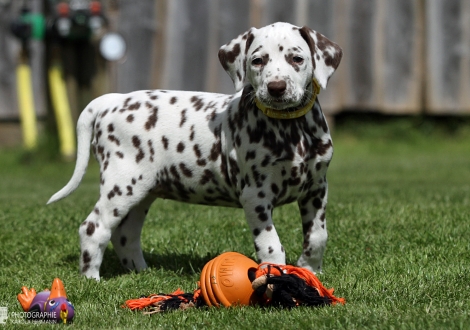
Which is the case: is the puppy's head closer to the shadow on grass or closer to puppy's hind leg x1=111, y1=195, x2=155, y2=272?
puppy's hind leg x1=111, y1=195, x2=155, y2=272

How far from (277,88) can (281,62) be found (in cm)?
25

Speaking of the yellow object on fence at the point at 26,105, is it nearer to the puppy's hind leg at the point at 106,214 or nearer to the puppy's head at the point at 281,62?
the puppy's hind leg at the point at 106,214

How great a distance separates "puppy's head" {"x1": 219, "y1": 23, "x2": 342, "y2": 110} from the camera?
4.98m

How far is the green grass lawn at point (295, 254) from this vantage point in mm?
4402

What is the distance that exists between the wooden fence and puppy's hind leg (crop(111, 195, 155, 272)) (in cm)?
630

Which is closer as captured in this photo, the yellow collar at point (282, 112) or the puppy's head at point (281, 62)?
the puppy's head at point (281, 62)

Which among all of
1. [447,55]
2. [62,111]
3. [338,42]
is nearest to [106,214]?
[62,111]

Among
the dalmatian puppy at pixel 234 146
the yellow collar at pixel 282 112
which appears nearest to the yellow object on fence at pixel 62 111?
the dalmatian puppy at pixel 234 146

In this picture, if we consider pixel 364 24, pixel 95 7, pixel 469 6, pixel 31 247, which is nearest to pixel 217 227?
pixel 31 247

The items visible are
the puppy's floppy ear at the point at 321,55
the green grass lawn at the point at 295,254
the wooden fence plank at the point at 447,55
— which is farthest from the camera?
the wooden fence plank at the point at 447,55

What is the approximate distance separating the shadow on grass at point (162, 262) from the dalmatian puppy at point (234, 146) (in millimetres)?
148

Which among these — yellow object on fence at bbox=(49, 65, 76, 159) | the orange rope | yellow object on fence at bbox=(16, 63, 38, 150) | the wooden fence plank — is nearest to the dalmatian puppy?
the orange rope

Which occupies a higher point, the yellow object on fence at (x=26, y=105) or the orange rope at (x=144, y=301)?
the orange rope at (x=144, y=301)

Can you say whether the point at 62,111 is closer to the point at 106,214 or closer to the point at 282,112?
the point at 106,214
